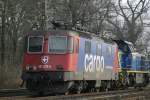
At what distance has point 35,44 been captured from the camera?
21.7 m

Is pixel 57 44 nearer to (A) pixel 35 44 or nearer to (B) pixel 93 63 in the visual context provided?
(A) pixel 35 44

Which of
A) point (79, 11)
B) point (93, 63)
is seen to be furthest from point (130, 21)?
point (93, 63)

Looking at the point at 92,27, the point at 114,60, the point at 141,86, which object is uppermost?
the point at 92,27

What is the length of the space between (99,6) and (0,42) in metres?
12.2

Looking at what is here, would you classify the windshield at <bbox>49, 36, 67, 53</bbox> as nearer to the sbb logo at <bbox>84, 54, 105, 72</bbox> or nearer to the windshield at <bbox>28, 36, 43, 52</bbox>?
the windshield at <bbox>28, 36, 43, 52</bbox>

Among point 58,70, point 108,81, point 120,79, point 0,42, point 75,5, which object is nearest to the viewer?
point 58,70

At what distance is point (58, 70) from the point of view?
20938 millimetres

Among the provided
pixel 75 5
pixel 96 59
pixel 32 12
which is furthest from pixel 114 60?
pixel 75 5

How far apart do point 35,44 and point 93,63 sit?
166 inches

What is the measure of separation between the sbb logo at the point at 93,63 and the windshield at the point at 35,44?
2939 mm

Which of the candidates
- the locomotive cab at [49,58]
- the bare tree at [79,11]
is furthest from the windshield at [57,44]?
the bare tree at [79,11]

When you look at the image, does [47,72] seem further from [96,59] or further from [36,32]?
[96,59]

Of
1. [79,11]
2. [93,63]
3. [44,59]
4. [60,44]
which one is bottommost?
[93,63]

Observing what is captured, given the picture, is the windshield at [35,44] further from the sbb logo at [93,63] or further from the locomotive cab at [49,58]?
the sbb logo at [93,63]
